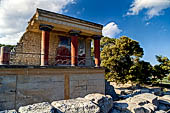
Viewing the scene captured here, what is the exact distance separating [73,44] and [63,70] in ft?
7.66

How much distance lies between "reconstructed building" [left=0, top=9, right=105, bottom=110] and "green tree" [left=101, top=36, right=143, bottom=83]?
19.4ft

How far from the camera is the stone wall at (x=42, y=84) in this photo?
211 inches

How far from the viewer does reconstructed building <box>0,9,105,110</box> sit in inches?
217

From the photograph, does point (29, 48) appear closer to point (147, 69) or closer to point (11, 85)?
point (11, 85)

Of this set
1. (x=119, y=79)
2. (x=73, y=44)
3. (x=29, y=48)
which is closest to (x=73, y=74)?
(x=73, y=44)

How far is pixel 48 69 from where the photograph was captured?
6.44m

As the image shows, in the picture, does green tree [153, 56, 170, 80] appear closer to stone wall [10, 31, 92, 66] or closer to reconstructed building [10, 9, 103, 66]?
reconstructed building [10, 9, 103, 66]

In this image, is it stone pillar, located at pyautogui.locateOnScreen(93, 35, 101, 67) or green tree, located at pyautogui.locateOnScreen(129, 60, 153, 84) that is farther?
green tree, located at pyautogui.locateOnScreen(129, 60, 153, 84)

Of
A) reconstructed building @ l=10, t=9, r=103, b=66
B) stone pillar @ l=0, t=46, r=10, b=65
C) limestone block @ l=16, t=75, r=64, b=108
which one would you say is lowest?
limestone block @ l=16, t=75, r=64, b=108

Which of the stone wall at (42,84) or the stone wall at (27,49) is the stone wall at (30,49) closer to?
the stone wall at (27,49)

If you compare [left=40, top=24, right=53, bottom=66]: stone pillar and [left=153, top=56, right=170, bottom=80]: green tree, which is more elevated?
[left=40, top=24, right=53, bottom=66]: stone pillar

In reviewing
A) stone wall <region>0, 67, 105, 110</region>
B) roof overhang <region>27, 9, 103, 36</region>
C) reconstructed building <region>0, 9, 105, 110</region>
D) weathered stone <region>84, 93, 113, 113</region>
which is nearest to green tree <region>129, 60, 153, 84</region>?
reconstructed building <region>0, 9, 105, 110</region>

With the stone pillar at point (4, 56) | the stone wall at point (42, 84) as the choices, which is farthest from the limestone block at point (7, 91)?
the stone pillar at point (4, 56)

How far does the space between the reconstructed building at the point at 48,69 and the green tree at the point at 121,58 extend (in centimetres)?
592
